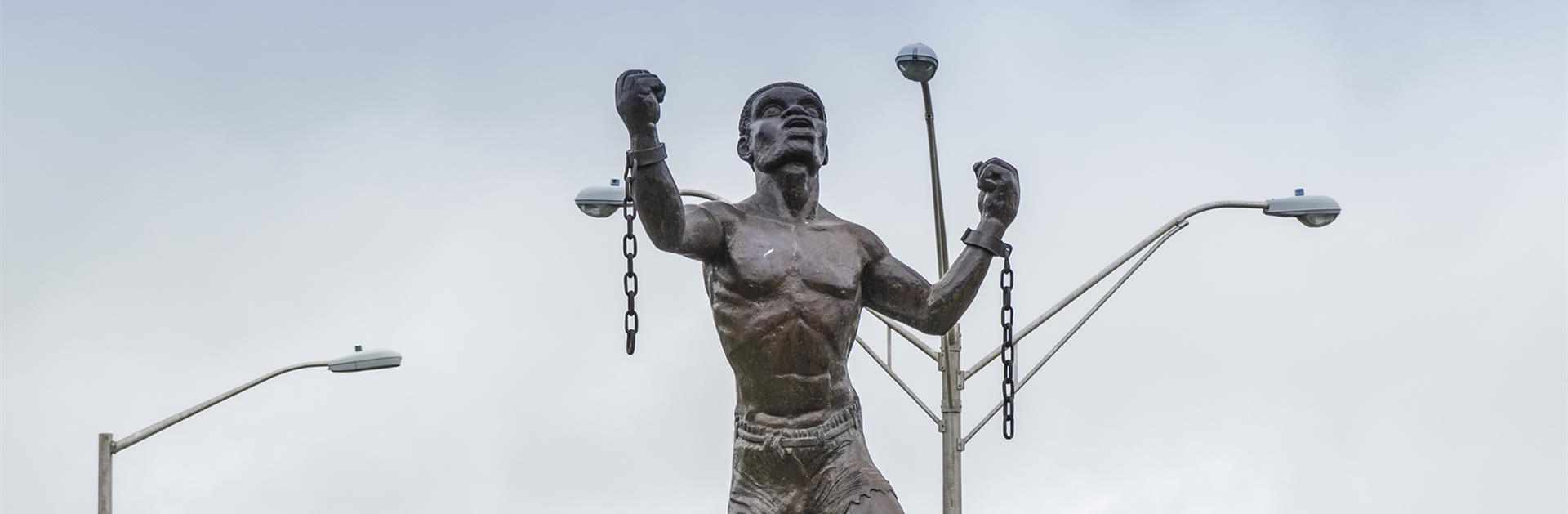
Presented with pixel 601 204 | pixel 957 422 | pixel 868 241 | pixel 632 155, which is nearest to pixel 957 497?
pixel 957 422

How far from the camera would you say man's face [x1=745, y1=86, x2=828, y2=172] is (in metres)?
9.77

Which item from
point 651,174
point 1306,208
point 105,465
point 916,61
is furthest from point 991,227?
point 105,465

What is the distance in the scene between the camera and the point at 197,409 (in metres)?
18.3

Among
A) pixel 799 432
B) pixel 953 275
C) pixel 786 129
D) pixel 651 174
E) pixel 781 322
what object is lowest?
pixel 799 432

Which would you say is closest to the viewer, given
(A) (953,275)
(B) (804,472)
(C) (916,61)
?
(B) (804,472)

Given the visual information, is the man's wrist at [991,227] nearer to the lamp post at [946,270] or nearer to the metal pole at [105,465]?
the lamp post at [946,270]

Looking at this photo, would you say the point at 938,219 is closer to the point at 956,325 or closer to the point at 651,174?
the point at 956,325

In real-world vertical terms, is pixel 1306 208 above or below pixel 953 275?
above

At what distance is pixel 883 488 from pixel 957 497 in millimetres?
6545

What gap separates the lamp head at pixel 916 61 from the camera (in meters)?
14.2

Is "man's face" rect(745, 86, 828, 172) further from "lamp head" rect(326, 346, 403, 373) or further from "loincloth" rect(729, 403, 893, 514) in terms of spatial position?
"lamp head" rect(326, 346, 403, 373)

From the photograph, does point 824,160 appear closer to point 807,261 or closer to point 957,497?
point 807,261

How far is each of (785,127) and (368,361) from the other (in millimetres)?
9147

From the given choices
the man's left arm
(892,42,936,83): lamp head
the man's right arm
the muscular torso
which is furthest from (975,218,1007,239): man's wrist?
(892,42,936,83): lamp head
